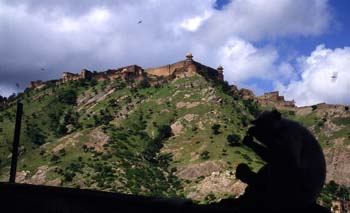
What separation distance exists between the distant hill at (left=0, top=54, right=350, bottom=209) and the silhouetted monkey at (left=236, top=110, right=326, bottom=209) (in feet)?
197

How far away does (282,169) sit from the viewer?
536cm

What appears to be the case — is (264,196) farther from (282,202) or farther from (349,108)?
(349,108)

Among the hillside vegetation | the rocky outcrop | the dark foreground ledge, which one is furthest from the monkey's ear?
the rocky outcrop

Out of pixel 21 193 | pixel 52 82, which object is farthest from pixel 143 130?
pixel 21 193

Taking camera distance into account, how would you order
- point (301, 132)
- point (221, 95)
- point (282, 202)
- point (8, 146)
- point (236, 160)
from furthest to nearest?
point (221, 95) < point (8, 146) < point (236, 160) < point (301, 132) < point (282, 202)

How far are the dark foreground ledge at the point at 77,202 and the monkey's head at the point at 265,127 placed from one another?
0.76 meters

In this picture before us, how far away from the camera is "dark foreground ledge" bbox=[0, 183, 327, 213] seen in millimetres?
5410

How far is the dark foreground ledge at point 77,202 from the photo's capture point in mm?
5410

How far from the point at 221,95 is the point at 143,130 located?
1721 centimetres

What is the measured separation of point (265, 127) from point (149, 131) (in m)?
85.4

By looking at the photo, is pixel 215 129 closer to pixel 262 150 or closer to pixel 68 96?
pixel 68 96

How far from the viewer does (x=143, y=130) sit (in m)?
91.7

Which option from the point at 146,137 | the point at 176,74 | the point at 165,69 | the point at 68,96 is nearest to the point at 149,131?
the point at 146,137

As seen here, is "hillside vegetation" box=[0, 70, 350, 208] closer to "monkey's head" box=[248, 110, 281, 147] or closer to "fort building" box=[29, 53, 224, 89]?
"fort building" box=[29, 53, 224, 89]
